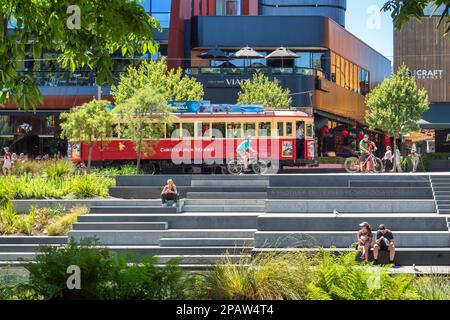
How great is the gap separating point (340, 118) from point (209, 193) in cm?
3831

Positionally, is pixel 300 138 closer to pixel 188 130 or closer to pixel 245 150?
pixel 245 150

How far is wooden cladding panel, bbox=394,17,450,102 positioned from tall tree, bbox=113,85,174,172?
30712mm

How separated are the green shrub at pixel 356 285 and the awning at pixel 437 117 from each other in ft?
147

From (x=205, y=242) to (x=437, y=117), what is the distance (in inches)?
1491

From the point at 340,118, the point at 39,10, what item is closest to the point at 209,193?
the point at 39,10

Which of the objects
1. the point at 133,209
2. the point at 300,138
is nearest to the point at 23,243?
the point at 133,209

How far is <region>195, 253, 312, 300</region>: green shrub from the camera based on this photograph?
9.35m

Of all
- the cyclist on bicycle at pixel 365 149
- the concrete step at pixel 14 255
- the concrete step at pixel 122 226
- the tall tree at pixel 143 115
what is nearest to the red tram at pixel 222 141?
the tall tree at pixel 143 115

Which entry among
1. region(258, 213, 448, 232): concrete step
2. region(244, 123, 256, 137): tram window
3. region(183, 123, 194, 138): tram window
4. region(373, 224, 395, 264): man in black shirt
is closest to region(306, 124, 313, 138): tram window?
region(244, 123, 256, 137): tram window

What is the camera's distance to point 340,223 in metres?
22.0

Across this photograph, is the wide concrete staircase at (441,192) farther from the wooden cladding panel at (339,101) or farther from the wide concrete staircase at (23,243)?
the wooden cladding panel at (339,101)

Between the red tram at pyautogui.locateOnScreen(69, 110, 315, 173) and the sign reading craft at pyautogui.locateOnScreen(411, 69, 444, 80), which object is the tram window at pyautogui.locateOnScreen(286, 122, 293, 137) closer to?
the red tram at pyautogui.locateOnScreen(69, 110, 315, 173)

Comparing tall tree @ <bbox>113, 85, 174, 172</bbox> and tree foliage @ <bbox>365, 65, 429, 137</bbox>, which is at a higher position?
tree foliage @ <bbox>365, 65, 429, 137</bbox>
